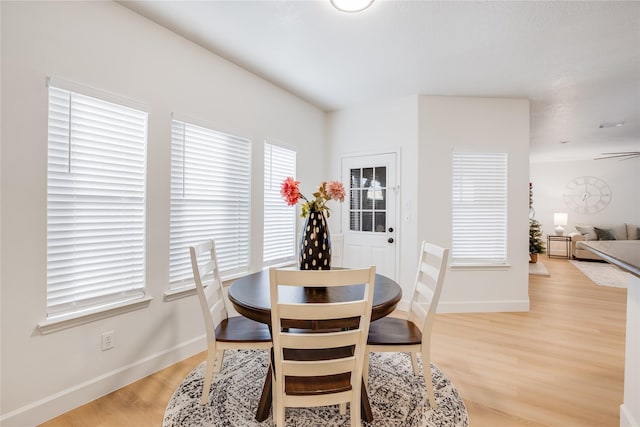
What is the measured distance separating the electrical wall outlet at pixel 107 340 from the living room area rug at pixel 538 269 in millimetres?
6544

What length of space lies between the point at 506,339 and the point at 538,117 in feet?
11.2

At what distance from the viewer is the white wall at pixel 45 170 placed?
5.56ft

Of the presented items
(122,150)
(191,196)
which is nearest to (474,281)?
(191,196)

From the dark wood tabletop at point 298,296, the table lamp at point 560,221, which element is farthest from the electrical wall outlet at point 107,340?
the table lamp at point 560,221

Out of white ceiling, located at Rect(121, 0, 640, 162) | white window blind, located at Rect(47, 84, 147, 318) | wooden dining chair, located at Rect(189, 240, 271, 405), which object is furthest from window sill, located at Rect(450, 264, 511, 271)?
white window blind, located at Rect(47, 84, 147, 318)

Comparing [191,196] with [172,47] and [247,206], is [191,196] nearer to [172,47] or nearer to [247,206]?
[247,206]

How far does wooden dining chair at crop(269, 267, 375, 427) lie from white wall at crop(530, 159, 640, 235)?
9017mm

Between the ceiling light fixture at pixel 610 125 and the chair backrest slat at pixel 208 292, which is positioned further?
the ceiling light fixture at pixel 610 125

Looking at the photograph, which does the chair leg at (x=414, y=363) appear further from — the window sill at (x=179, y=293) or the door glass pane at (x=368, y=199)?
the door glass pane at (x=368, y=199)

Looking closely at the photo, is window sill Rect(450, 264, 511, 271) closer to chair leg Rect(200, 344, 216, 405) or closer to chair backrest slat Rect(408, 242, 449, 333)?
chair backrest slat Rect(408, 242, 449, 333)

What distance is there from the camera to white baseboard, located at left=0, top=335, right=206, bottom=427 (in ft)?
5.69

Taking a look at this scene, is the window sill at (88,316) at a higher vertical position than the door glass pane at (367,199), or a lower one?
lower

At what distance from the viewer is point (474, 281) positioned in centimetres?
385

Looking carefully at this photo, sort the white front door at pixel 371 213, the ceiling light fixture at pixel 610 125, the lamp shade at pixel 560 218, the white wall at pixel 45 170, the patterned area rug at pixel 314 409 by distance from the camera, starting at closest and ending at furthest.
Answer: the white wall at pixel 45 170, the patterned area rug at pixel 314 409, the white front door at pixel 371 213, the ceiling light fixture at pixel 610 125, the lamp shade at pixel 560 218
